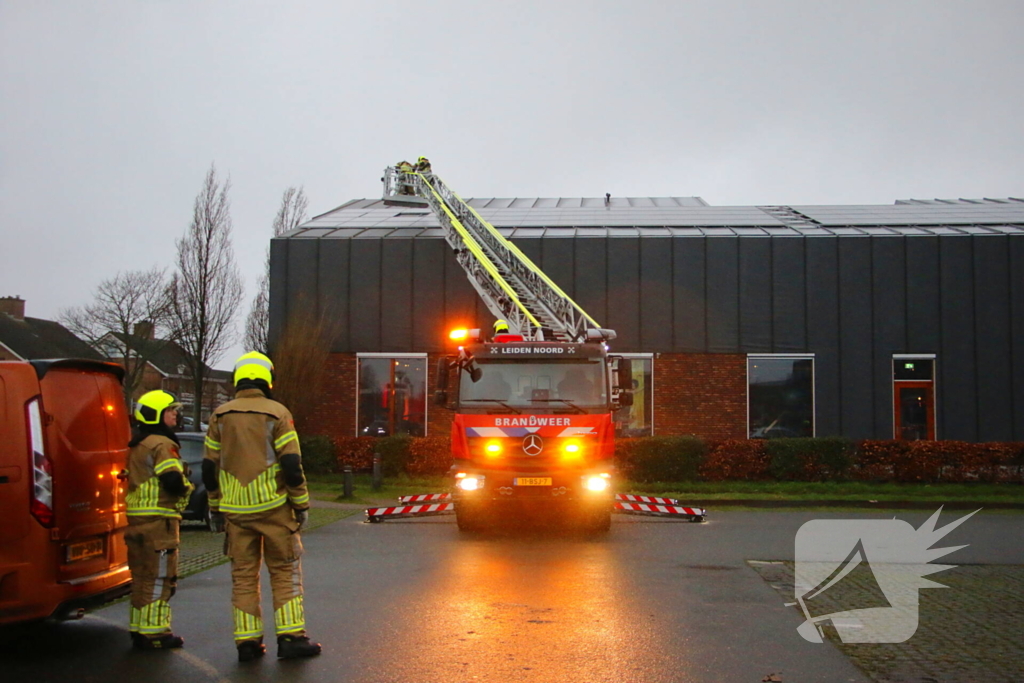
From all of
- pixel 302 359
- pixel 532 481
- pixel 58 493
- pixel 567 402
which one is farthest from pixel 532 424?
pixel 302 359

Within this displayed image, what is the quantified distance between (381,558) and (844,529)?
7.70m

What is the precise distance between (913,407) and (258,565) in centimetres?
2217

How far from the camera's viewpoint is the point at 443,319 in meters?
25.4

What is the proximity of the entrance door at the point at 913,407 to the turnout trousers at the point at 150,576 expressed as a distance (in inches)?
862

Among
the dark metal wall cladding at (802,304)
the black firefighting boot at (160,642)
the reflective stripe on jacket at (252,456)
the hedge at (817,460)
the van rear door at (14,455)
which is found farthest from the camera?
the dark metal wall cladding at (802,304)

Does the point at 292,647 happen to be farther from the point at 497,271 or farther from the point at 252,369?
the point at 497,271

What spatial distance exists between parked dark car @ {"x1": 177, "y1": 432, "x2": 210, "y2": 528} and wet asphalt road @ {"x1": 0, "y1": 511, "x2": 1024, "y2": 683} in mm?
2107

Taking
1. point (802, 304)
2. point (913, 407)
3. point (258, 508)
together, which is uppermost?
point (802, 304)

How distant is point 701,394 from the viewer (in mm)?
24953

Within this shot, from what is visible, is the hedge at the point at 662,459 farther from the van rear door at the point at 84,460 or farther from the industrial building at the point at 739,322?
the van rear door at the point at 84,460

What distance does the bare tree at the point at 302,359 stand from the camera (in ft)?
78.9

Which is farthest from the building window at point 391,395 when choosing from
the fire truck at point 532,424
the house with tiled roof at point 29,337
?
the house with tiled roof at point 29,337

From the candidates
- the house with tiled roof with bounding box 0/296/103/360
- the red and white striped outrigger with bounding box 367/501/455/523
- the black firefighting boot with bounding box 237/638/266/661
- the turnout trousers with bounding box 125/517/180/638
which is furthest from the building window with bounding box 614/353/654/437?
the house with tiled roof with bounding box 0/296/103/360

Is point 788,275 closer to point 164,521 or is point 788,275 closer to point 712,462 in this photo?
point 712,462
